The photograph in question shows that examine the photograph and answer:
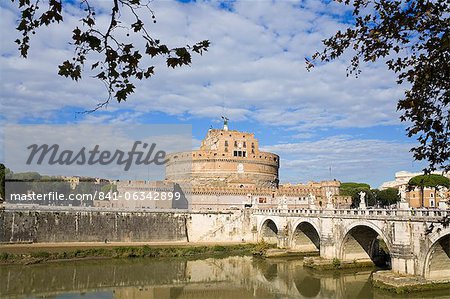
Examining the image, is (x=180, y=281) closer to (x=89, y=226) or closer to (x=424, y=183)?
(x=89, y=226)

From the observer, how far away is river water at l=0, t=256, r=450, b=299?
20219 mm

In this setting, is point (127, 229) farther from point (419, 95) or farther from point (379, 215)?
point (419, 95)

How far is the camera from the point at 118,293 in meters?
20.4

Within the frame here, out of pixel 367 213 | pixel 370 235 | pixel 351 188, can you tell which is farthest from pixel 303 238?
pixel 351 188

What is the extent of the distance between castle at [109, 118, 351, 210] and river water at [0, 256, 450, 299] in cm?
1639

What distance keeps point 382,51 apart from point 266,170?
166ft

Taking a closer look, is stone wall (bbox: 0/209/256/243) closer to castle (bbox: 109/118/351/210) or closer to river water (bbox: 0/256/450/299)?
castle (bbox: 109/118/351/210)

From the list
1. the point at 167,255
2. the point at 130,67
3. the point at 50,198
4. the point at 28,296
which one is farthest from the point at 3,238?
the point at 130,67

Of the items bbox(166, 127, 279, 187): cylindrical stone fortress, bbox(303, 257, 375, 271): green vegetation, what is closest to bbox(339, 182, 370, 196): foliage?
bbox(166, 127, 279, 187): cylindrical stone fortress

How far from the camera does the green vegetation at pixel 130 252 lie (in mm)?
27328

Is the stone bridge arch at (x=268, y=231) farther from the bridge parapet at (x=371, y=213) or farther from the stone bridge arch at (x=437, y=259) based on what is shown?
the stone bridge arch at (x=437, y=259)

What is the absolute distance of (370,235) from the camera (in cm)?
2581

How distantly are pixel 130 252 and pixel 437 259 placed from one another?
65.6ft

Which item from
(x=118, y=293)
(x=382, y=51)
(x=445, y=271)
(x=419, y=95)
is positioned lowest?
(x=118, y=293)
